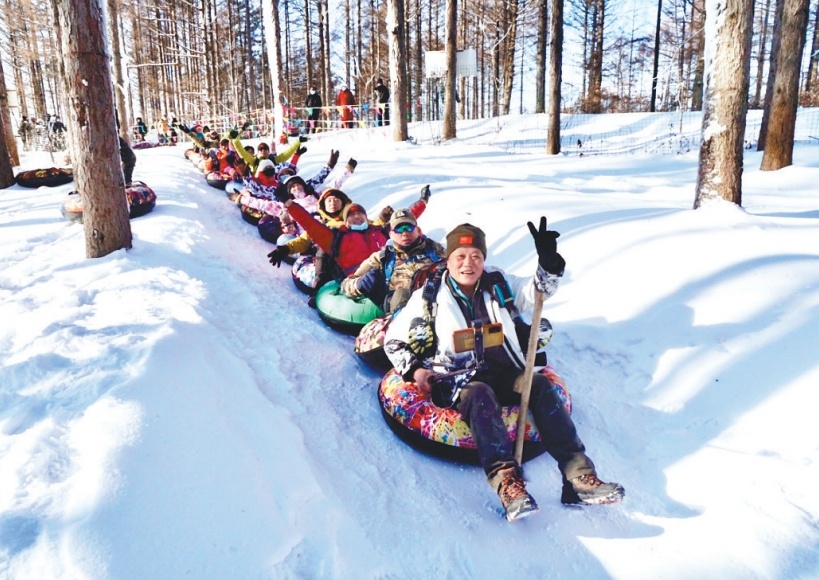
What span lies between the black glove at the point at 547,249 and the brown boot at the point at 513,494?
0.97 m

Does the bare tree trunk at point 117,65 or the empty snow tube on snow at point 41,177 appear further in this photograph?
the bare tree trunk at point 117,65

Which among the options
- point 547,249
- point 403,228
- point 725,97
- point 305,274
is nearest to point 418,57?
point 725,97

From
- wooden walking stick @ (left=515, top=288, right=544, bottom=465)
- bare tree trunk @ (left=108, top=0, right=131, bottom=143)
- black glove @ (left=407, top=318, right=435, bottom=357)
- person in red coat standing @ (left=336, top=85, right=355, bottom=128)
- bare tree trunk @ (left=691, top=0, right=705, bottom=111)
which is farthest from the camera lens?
bare tree trunk @ (left=691, top=0, right=705, bottom=111)

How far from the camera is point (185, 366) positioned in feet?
9.73

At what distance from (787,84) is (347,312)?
858cm

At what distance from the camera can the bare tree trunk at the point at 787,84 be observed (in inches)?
330

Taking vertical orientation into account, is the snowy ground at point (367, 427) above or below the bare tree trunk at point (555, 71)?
below

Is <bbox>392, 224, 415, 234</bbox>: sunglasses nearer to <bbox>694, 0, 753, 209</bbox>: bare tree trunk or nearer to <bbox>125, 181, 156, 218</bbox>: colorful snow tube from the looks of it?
<bbox>694, 0, 753, 209</bbox>: bare tree trunk

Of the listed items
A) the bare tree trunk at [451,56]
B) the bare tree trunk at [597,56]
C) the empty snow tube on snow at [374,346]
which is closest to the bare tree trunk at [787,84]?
the bare tree trunk at [451,56]

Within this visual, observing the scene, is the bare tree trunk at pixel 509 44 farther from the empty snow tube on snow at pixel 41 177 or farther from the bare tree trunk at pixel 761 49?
the empty snow tube on snow at pixel 41 177

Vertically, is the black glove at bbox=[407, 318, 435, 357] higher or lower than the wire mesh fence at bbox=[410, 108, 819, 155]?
lower

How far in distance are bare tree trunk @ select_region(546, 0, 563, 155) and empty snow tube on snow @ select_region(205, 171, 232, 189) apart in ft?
24.9

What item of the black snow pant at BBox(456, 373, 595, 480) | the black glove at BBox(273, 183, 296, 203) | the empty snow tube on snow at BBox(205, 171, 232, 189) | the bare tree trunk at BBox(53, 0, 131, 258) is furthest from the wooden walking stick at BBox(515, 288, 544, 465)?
the empty snow tube on snow at BBox(205, 171, 232, 189)

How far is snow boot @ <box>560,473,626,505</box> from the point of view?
2.34 m
